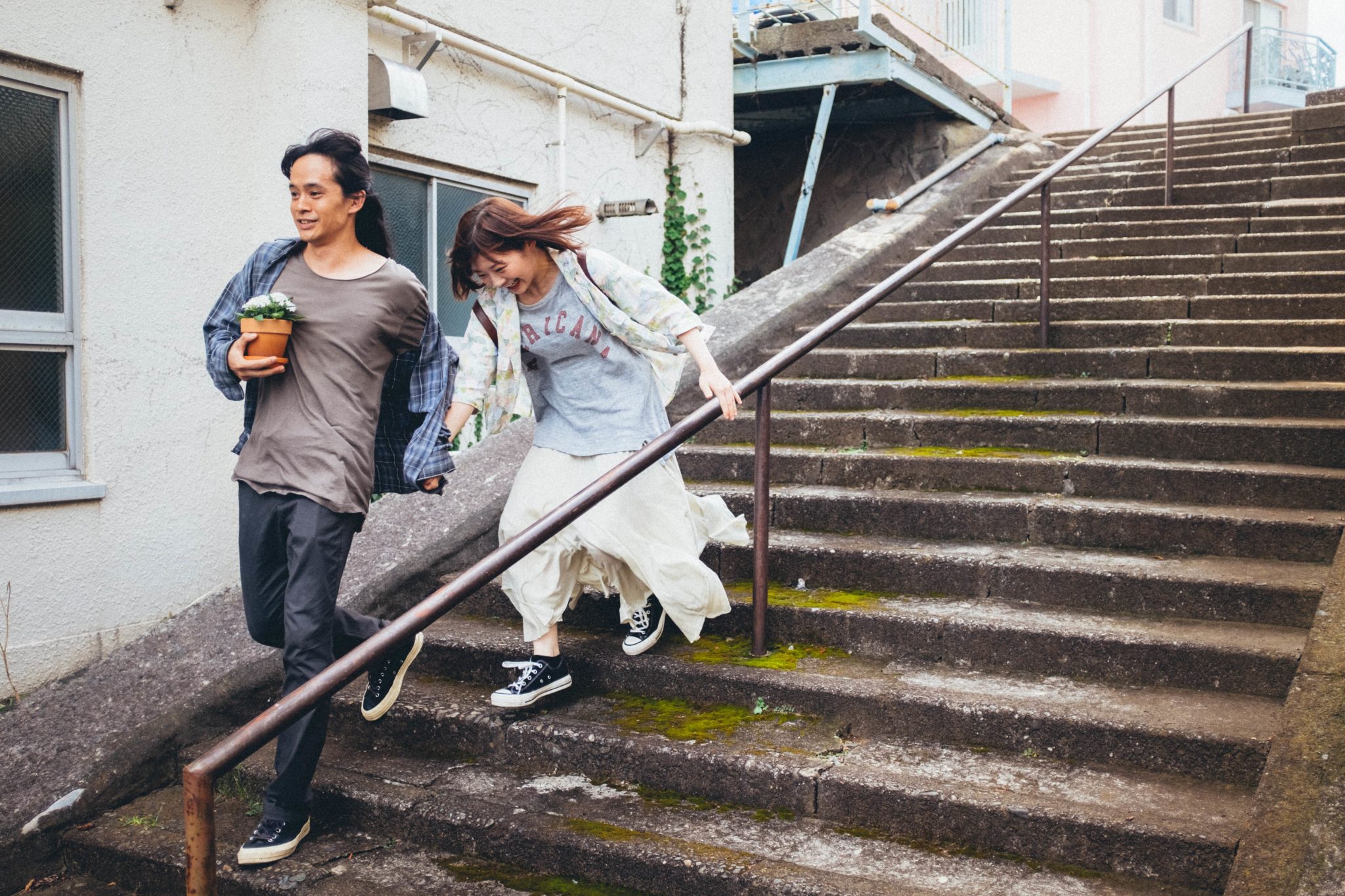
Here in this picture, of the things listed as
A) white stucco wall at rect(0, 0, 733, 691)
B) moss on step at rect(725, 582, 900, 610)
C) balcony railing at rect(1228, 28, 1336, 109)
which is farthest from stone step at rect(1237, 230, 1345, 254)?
balcony railing at rect(1228, 28, 1336, 109)

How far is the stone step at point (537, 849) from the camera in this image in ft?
8.11

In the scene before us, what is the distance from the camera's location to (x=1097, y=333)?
5.19m

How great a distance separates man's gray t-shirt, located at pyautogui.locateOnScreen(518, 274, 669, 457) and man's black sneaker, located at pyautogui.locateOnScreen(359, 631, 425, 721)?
0.76 meters

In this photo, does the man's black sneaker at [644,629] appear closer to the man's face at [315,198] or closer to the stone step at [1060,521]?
the stone step at [1060,521]

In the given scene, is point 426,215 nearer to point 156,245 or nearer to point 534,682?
point 156,245

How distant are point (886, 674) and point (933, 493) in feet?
3.86

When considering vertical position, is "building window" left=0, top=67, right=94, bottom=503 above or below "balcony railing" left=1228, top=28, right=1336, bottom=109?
below

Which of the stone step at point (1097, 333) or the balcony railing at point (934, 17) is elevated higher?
the balcony railing at point (934, 17)

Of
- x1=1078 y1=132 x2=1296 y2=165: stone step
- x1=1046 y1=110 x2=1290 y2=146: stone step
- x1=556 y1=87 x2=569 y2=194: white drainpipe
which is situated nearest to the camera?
x1=556 y1=87 x2=569 y2=194: white drainpipe

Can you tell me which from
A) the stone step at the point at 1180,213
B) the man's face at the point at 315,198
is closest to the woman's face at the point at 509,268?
the man's face at the point at 315,198

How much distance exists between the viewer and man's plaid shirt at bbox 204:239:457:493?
288 cm

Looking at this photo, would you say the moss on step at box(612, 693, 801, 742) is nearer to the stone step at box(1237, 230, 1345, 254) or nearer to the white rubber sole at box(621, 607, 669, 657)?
the white rubber sole at box(621, 607, 669, 657)

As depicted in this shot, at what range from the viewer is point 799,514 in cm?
429

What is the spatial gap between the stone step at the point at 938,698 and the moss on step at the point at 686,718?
4 cm
